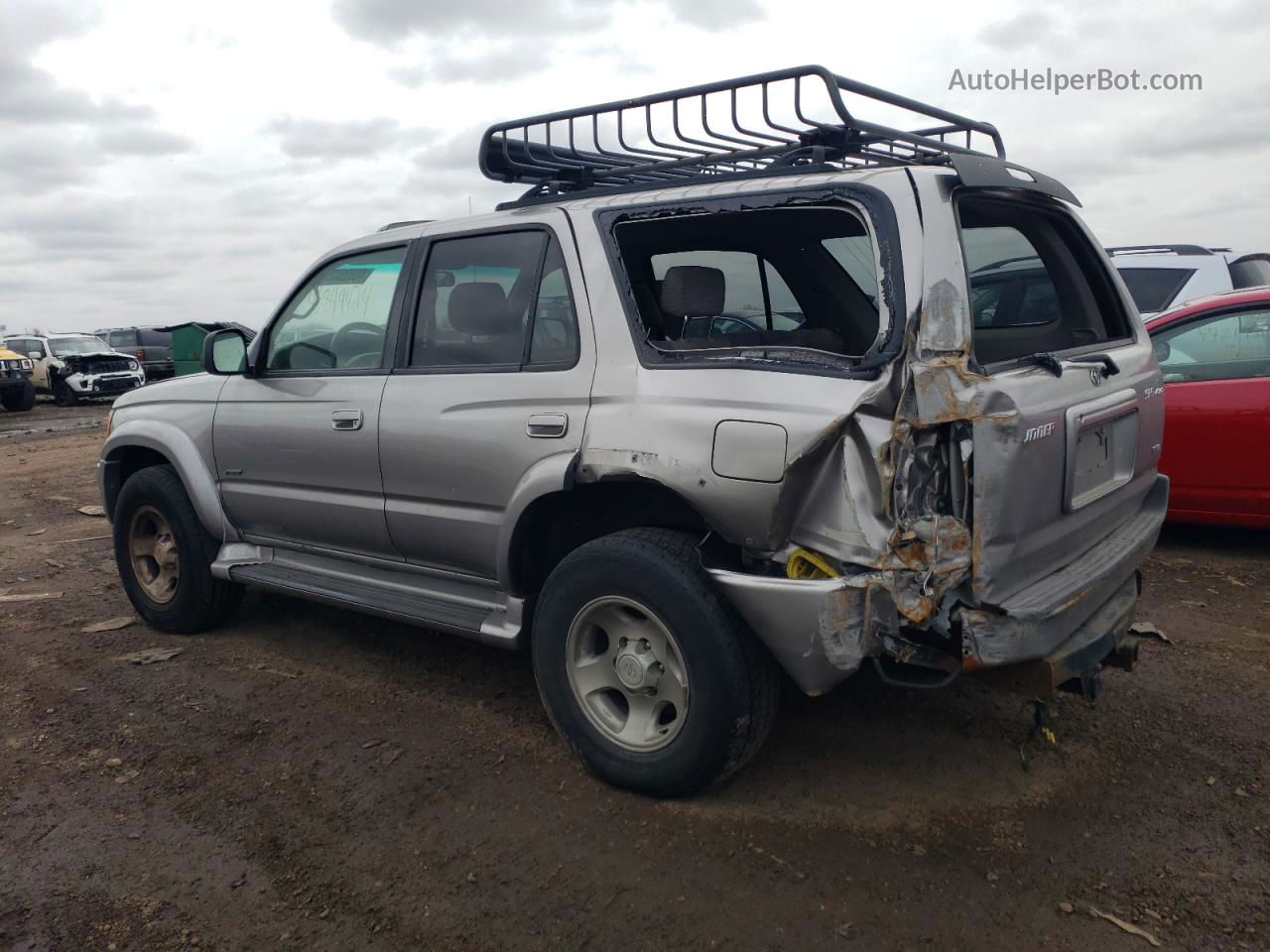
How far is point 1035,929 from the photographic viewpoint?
2.52 metres

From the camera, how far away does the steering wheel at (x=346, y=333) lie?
4.08 meters

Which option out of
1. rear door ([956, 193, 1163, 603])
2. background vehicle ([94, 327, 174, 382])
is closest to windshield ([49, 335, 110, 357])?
background vehicle ([94, 327, 174, 382])

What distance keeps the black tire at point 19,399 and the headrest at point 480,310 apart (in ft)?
63.9

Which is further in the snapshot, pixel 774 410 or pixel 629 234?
pixel 629 234

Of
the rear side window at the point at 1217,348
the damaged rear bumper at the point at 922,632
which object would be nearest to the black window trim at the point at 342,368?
the damaged rear bumper at the point at 922,632

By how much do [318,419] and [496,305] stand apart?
98cm

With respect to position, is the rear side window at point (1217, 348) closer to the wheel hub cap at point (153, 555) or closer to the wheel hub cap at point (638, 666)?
the wheel hub cap at point (638, 666)

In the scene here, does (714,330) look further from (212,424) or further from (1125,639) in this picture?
(212,424)

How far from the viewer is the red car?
17.8ft

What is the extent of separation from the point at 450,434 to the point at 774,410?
1.32m

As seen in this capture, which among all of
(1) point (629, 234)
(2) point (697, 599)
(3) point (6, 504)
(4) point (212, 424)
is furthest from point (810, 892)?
(3) point (6, 504)

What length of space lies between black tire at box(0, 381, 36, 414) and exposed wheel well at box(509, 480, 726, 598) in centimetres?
1990

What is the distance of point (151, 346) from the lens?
26.6 m

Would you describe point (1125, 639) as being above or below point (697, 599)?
below
